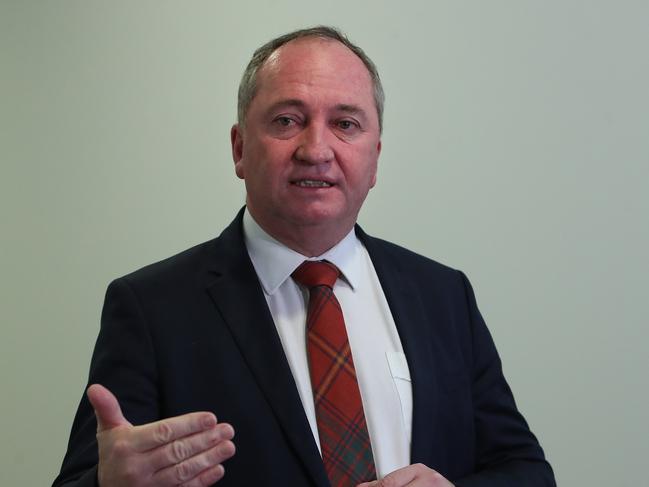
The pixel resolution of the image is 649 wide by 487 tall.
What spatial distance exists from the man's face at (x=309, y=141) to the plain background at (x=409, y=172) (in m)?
0.86

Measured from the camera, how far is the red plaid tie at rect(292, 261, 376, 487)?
141 cm

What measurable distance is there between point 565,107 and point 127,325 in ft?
5.27

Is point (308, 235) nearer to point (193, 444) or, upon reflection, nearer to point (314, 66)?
point (314, 66)

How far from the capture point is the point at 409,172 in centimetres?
246

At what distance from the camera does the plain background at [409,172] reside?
2.41 metres

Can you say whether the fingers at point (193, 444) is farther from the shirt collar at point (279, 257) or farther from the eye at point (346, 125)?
the eye at point (346, 125)

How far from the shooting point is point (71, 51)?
8.13ft

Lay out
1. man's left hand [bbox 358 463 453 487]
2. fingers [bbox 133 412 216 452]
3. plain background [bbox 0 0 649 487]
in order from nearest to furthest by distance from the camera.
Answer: fingers [bbox 133 412 216 452], man's left hand [bbox 358 463 453 487], plain background [bbox 0 0 649 487]

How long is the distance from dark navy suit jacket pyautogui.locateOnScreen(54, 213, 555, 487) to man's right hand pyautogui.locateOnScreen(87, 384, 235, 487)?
0.48 ft

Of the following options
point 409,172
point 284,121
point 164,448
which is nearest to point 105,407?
point 164,448

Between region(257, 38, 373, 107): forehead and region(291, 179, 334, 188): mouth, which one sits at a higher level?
region(257, 38, 373, 107): forehead

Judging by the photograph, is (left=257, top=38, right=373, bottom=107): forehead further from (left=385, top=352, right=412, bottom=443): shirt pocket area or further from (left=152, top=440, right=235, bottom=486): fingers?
(left=152, top=440, right=235, bottom=486): fingers

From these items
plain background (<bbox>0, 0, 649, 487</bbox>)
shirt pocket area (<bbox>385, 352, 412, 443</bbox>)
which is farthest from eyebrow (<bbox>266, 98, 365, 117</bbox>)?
plain background (<bbox>0, 0, 649, 487</bbox>)

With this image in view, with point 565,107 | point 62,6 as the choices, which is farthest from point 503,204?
point 62,6
